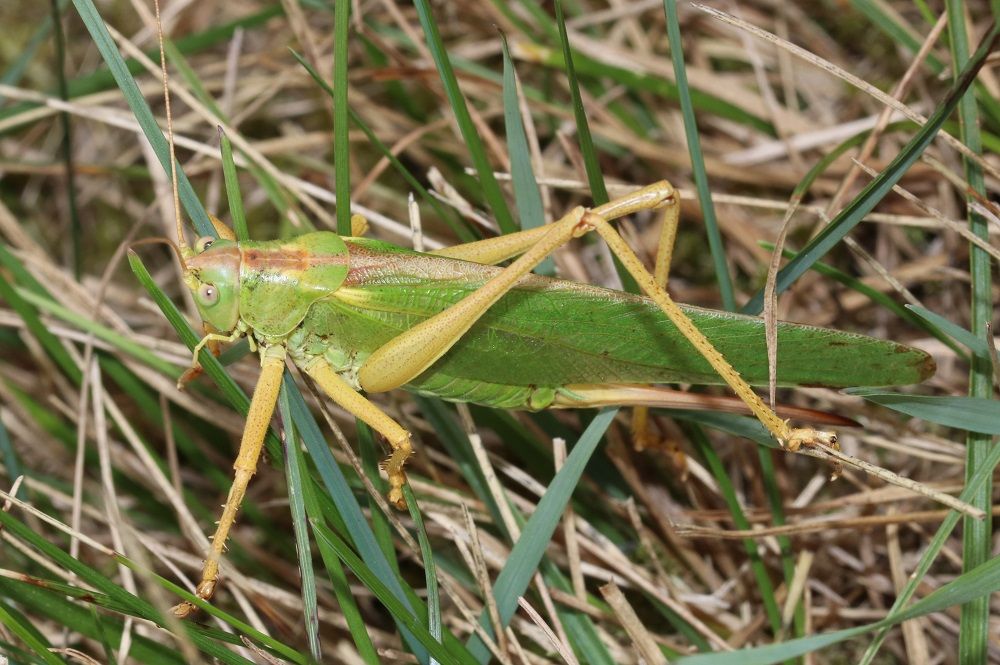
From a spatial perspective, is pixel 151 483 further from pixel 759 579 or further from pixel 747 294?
pixel 747 294

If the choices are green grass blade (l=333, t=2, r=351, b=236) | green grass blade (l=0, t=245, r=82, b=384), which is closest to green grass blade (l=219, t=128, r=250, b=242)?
green grass blade (l=333, t=2, r=351, b=236)

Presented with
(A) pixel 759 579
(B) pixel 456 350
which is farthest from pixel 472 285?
(A) pixel 759 579

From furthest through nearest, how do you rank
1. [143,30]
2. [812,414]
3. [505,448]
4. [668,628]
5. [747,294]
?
[143,30], [747,294], [505,448], [668,628], [812,414]

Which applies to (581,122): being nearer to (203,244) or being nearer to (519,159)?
(519,159)

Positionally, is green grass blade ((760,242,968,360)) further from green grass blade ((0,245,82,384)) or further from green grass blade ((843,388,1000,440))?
green grass blade ((0,245,82,384))

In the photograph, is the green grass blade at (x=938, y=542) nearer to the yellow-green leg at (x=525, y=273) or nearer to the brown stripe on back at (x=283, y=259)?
the yellow-green leg at (x=525, y=273)

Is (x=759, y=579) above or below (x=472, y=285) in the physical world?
below
